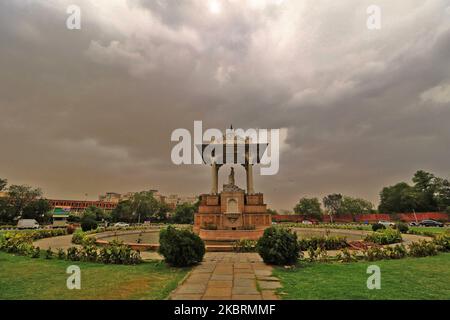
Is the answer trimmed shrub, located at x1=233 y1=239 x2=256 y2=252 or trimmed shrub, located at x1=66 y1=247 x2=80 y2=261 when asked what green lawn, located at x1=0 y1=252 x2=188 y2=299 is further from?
trimmed shrub, located at x1=233 y1=239 x2=256 y2=252

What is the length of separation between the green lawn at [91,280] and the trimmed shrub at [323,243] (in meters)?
6.74

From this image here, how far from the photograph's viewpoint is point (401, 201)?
58344 millimetres

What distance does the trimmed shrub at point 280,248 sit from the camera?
31.7 feet

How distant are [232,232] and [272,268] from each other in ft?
40.6

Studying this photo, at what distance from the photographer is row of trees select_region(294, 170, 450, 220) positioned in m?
56.4

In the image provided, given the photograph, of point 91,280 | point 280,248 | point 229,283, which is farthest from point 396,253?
point 91,280

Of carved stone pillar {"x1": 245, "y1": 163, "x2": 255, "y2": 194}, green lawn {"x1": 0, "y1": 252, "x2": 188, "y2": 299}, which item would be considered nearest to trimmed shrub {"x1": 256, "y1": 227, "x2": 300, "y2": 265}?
green lawn {"x1": 0, "y1": 252, "x2": 188, "y2": 299}

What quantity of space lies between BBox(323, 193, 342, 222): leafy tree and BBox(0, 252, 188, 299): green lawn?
72.3 meters

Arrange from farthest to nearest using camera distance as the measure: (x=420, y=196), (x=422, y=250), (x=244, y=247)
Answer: (x=420, y=196) → (x=244, y=247) → (x=422, y=250)

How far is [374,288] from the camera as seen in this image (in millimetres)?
6445

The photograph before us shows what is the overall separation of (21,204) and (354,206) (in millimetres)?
74079

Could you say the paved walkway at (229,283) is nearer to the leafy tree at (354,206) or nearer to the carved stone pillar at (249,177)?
the carved stone pillar at (249,177)

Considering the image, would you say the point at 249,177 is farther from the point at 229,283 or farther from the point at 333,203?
the point at 333,203
